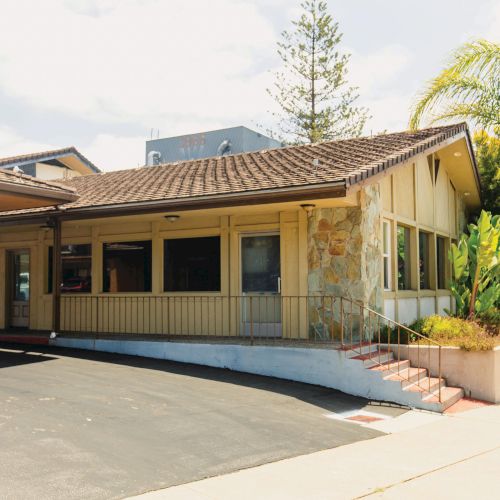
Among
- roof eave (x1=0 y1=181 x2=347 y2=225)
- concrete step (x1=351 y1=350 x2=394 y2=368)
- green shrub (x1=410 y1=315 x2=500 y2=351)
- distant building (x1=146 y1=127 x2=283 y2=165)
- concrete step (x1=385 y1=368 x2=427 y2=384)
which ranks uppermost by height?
distant building (x1=146 y1=127 x2=283 y2=165)

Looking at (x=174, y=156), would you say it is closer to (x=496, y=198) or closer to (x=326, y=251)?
(x=496, y=198)

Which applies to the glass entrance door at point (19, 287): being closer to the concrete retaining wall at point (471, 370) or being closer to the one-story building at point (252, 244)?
the one-story building at point (252, 244)

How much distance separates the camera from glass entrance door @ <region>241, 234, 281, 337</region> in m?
11.9

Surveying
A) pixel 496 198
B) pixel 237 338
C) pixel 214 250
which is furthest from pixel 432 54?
pixel 237 338

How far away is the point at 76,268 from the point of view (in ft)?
47.1

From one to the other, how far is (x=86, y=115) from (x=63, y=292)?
7.54 meters

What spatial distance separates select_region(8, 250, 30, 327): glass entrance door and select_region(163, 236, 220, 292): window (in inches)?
162

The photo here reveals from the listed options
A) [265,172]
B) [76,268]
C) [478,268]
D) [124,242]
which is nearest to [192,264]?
[124,242]

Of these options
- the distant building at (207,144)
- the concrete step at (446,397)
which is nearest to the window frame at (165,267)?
the concrete step at (446,397)

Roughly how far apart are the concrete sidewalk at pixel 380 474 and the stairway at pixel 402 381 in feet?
4.86

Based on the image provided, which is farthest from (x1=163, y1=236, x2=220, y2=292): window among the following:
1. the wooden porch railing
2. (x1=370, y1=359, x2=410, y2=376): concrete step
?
(x1=370, y1=359, x2=410, y2=376): concrete step

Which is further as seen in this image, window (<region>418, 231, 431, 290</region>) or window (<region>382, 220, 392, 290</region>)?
window (<region>418, 231, 431, 290</region>)

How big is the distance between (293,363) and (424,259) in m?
6.09

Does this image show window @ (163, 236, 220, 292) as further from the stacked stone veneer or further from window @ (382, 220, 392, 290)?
window @ (382, 220, 392, 290)
